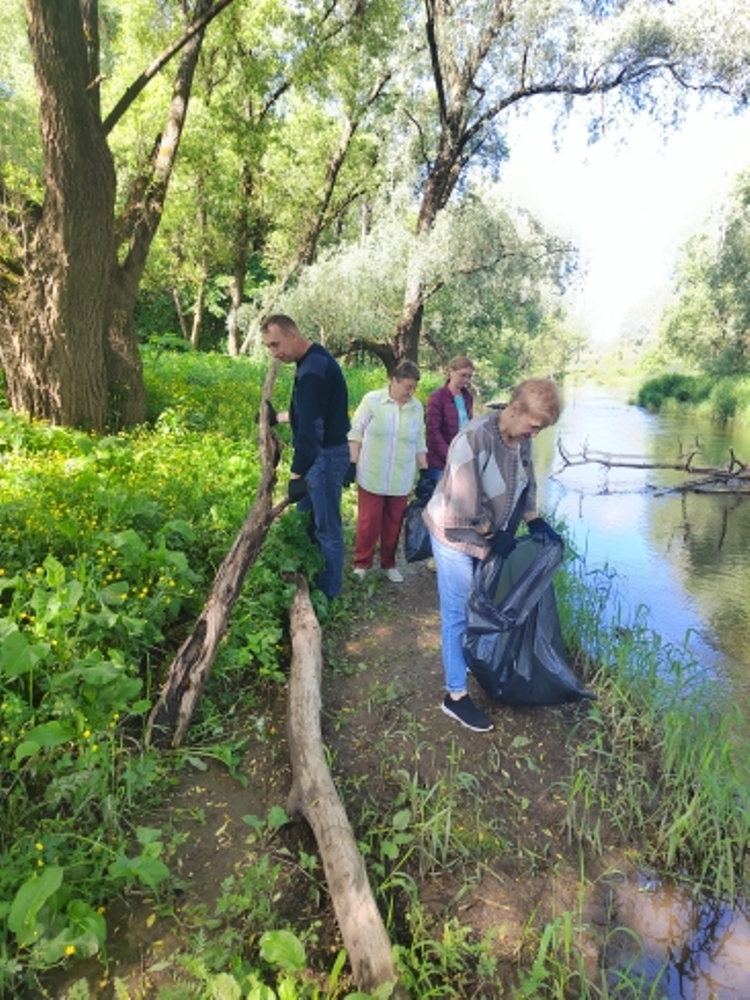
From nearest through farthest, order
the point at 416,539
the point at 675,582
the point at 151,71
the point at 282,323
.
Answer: the point at 282,323, the point at 416,539, the point at 151,71, the point at 675,582

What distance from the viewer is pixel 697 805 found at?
2709mm

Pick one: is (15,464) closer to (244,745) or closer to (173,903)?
(244,745)

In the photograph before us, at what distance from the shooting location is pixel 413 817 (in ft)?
8.59

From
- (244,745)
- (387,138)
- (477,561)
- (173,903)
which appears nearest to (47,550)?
(244,745)

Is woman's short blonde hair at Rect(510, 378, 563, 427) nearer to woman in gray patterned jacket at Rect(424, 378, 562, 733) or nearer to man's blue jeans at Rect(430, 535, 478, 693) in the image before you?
woman in gray patterned jacket at Rect(424, 378, 562, 733)

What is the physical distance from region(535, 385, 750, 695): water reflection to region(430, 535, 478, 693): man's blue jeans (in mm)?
2634

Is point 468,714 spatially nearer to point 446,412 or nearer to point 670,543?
point 446,412

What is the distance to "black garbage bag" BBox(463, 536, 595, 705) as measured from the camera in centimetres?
298

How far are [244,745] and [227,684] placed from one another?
440mm

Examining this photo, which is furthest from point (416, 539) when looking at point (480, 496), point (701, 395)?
point (701, 395)

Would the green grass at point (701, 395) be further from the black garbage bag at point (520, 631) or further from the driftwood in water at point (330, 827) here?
the driftwood in water at point (330, 827)

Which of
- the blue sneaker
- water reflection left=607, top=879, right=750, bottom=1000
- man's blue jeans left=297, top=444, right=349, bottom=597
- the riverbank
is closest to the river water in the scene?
water reflection left=607, top=879, right=750, bottom=1000

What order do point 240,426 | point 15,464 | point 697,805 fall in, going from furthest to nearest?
point 240,426 < point 15,464 < point 697,805

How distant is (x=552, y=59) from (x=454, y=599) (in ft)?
37.0
